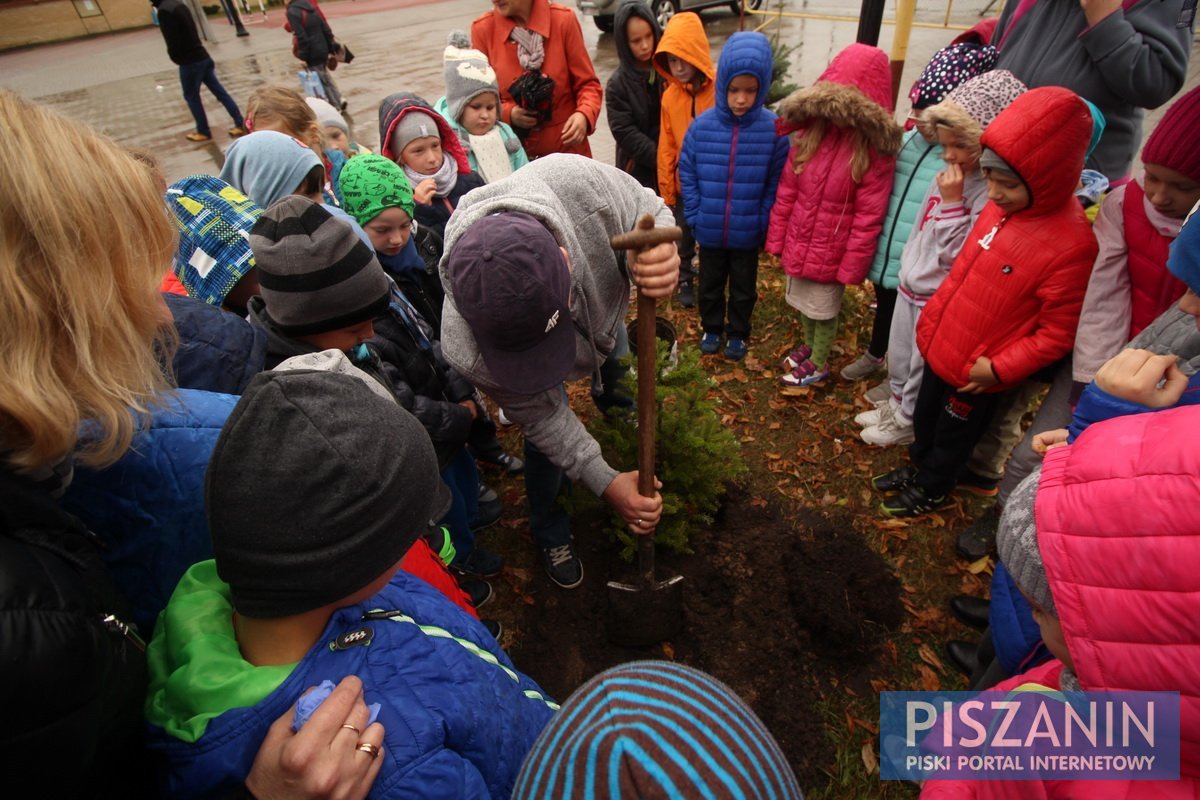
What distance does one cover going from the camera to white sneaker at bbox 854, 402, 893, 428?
154 inches

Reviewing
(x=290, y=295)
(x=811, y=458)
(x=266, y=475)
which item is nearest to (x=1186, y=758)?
(x=266, y=475)

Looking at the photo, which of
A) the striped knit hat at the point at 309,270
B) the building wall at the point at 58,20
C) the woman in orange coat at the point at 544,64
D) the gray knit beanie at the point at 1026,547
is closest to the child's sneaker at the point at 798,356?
the woman in orange coat at the point at 544,64

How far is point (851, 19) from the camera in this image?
1228cm

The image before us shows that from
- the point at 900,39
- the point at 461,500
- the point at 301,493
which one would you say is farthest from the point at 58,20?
the point at 301,493

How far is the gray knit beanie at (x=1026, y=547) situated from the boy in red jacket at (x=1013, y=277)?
162cm

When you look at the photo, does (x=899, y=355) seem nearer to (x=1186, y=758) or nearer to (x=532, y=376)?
(x=532, y=376)

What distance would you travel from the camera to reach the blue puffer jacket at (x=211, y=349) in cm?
191

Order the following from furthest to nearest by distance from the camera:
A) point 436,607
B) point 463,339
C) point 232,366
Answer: point 463,339, point 232,366, point 436,607

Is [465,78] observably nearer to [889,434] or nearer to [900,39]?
[900,39]

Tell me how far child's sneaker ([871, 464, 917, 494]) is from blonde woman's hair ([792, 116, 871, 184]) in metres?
1.74

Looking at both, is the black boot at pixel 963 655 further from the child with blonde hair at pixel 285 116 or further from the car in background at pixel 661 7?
the car in background at pixel 661 7

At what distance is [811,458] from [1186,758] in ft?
9.14

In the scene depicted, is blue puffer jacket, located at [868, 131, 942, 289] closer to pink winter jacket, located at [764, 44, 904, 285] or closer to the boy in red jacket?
pink winter jacket, located at [764, 44, 904, 285]
